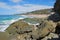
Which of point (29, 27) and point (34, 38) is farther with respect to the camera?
point (29, 27)

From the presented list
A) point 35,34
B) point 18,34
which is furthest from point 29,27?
point 35,34

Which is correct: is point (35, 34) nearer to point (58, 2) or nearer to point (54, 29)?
point (54, 29)

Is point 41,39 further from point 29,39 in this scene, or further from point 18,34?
point 18,34

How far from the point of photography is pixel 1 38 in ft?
30.7

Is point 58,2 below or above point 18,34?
above

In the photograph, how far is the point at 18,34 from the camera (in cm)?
1174

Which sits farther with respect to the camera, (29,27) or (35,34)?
(29,27)

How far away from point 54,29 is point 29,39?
141 centimetres

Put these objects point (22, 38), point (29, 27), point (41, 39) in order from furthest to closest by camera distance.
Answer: point (29, 27)
point (22, 38)
point (41, 39)

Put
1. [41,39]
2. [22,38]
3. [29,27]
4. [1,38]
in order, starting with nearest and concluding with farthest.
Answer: [1,38] < [41,39] < [22,38] < [29,27]

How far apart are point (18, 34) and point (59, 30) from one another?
251 centimetres

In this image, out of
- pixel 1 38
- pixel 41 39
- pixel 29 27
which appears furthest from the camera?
pixel 29 27

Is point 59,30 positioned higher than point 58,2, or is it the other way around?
point 58,2

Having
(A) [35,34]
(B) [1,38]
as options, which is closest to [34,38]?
(A) [35,34]
